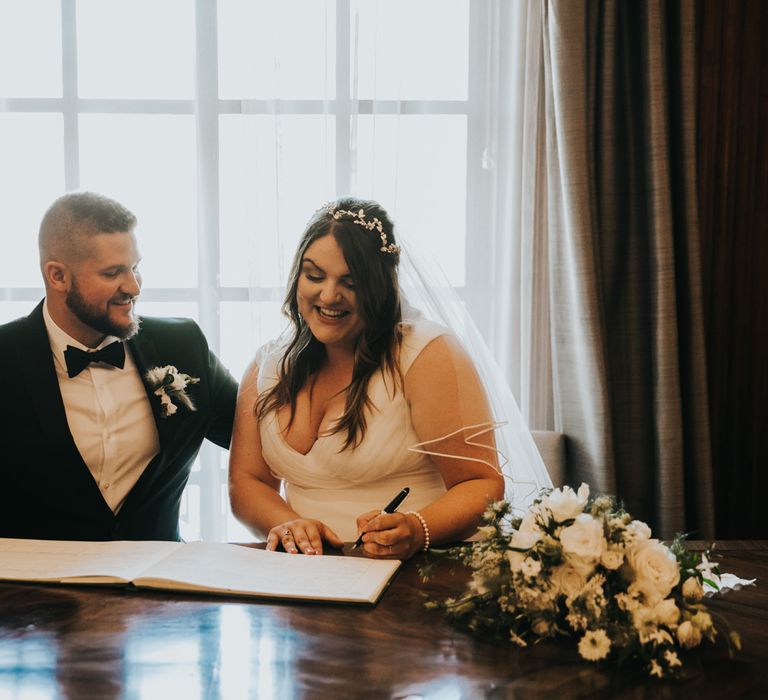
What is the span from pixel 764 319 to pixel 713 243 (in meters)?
0.35

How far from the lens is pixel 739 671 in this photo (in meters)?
1.26

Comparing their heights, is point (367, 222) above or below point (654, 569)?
above

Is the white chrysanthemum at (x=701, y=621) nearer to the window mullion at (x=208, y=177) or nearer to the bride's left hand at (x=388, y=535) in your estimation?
the bride's left hand at (x=388, y=535)

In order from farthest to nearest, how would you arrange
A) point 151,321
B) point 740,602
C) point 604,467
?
point 604,467 < point 151,321 < point 740,602

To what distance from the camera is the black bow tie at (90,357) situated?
92.2 inches

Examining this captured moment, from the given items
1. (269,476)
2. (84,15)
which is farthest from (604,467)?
(84,15)

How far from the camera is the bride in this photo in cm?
229

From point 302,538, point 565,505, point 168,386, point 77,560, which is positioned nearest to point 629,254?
point 168,386

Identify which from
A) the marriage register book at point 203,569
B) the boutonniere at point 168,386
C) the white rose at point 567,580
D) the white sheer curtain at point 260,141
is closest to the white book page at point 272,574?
the marriage register book at point 203,569

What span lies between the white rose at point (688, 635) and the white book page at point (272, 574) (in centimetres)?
52

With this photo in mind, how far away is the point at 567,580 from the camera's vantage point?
1.33 m

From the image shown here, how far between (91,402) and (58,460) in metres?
0.21

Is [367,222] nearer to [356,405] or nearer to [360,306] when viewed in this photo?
[360,306]

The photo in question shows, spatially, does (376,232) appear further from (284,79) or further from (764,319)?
(764,319)
